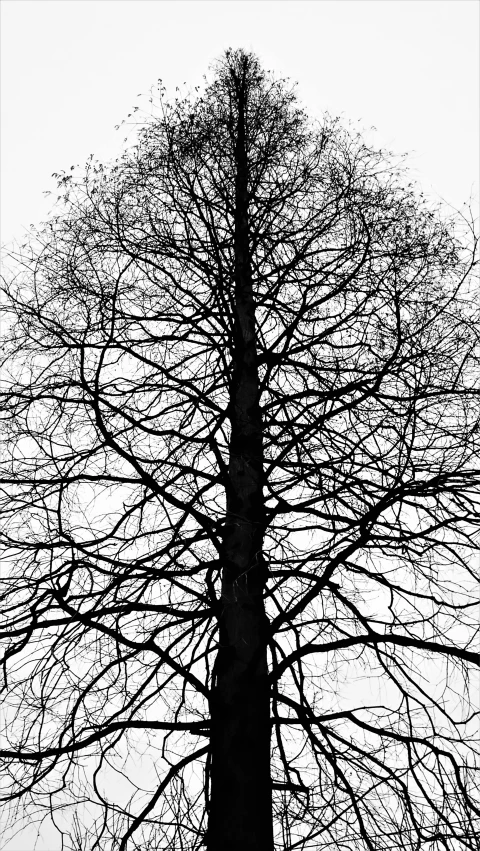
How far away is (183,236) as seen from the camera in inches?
203

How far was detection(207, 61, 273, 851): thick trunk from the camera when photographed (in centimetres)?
279

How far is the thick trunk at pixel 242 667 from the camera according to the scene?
2.79 metres

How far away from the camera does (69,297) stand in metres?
4.75

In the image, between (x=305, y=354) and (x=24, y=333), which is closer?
(x=24, y=333)

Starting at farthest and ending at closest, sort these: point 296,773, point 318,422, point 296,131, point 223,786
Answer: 1. point 296,131
2. point 296,773
3. point 318,422
4. point 223,786

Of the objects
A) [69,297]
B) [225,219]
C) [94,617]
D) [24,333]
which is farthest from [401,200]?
[94,617]

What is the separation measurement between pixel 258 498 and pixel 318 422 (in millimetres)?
546

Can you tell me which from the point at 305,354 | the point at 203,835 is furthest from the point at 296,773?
the point at 305,354

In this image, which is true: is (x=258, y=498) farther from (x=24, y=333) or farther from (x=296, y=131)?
(x=296, y=131)

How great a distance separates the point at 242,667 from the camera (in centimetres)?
316

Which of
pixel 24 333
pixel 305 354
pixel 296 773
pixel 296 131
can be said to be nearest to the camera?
pixel 296 773

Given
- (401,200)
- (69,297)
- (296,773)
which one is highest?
(401,200)

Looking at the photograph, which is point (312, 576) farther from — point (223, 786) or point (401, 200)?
point (401, 200)

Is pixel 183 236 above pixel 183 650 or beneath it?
above
